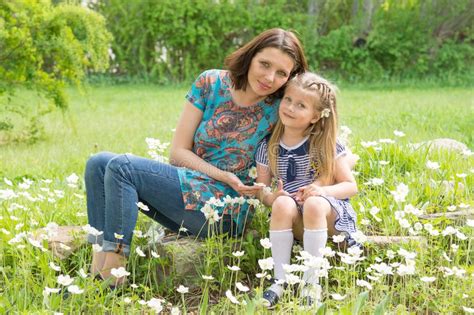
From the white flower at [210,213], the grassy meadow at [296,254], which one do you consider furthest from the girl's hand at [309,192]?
the white flower at [210,213]

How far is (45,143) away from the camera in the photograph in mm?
7348

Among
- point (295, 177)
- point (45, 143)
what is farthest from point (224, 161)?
point (45, 143)

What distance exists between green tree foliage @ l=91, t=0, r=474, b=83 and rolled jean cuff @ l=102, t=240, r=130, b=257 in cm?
951

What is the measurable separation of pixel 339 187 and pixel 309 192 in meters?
0.22

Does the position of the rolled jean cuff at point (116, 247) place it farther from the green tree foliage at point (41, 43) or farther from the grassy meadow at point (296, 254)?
the green tree foliage at point (41, 43)

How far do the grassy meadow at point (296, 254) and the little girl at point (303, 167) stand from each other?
0.17 m

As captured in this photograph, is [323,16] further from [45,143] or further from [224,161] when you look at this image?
[224,161]

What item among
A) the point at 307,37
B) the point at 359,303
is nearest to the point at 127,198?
the point at 359,303

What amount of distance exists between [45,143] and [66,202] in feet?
9.95

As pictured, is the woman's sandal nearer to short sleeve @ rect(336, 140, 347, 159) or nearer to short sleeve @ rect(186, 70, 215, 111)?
short sleeve @ rect(336, 140, 347, 159)

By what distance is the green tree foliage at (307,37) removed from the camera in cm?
1282

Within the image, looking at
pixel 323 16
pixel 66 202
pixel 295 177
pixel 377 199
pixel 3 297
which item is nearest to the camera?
pixel 3 297

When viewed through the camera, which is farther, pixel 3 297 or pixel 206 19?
pixel 206 19

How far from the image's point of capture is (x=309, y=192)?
3.31 metres
